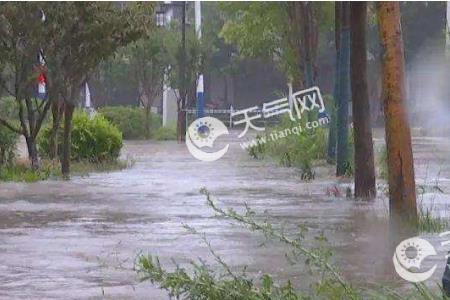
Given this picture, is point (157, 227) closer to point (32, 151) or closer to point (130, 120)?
point (32, 151)

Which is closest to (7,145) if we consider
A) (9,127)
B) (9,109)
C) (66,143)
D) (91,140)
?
(9,127)

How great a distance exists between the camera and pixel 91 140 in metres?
22.3

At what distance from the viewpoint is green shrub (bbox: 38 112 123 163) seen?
872 inches

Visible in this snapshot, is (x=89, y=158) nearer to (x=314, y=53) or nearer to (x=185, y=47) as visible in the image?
(x=314, y=53)

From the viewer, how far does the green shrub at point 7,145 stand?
1934cm

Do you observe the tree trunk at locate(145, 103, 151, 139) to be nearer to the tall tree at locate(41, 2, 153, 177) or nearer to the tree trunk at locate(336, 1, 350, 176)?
the tall tree at locate(41, 2, 153, 177)

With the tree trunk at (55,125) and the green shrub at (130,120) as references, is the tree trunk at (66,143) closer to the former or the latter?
the tree trunk at (55,125)

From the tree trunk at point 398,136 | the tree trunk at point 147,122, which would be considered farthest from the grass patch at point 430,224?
the tree trunk at point 147,122

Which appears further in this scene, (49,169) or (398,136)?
(49,169)

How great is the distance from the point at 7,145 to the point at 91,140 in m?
3.08

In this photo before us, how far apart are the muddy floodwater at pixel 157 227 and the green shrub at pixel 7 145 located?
157 cm

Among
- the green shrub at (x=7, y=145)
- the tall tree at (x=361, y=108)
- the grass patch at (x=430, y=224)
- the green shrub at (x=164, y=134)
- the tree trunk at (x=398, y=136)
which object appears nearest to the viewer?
the tree trunk at (x=398, y=136)

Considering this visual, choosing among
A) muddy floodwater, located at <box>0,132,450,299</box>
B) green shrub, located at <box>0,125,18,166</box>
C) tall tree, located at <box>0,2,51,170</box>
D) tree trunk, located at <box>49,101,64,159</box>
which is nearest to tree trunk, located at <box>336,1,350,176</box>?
muddy floodwater, located at <box>0,132,450,299</box>

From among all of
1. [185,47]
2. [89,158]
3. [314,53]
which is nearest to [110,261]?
[89,158]
